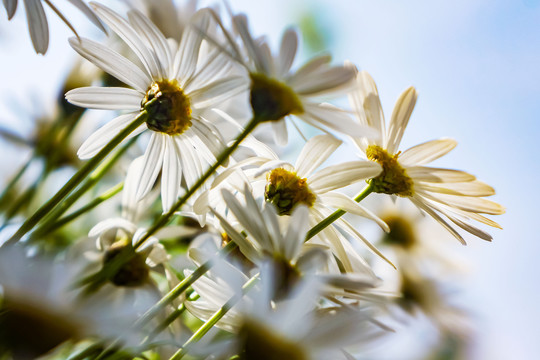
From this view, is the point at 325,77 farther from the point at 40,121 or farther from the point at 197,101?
the point at 40,121

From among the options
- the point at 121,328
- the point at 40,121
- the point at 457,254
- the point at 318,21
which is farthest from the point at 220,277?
the point at 318,21

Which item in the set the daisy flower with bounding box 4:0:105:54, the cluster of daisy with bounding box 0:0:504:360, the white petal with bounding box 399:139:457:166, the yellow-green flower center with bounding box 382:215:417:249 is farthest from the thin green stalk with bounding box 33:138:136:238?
the yellow-green flower center with bounding box 382:215:417:249

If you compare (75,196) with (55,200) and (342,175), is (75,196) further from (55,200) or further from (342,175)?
(342,175)

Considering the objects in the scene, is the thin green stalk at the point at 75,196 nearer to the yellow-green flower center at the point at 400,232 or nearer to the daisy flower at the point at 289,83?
the daisy flower at the point at 289,83

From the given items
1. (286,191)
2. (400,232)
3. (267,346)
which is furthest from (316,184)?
(400,232)

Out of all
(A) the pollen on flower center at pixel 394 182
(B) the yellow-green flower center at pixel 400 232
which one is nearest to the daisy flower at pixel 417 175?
(A) the pollen on flower center at pixel 394 182

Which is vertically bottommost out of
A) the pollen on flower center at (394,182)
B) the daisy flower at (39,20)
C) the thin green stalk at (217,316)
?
the thin green stalk at (217,316)

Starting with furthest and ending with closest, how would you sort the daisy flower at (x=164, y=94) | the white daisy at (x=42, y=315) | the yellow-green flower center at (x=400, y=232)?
1. the yellow-green flower center at (x=400, y=232)
2. the daisy flower at (x=164, y=94)
3. the white daisy at (x=42, y=315)
